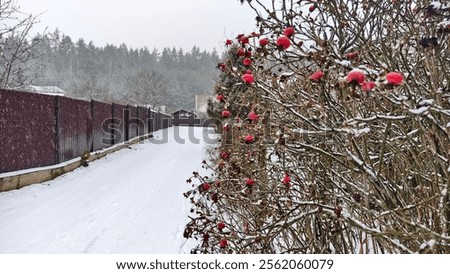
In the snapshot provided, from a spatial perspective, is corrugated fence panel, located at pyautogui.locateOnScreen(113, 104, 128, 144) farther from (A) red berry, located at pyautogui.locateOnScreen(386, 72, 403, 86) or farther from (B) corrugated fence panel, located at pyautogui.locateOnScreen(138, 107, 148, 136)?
(A) red berry, located at pyautogui.locateOnScreen(386, 72, 403, 86)

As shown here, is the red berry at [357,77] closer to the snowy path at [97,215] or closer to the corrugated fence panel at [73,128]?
the snowy path at [97,215]

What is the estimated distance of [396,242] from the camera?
191 centimetres

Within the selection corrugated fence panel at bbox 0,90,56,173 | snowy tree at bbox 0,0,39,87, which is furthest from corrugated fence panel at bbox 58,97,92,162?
snowy tree at bbox 0,0,39,87

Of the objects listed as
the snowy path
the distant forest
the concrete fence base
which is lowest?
the snowy path

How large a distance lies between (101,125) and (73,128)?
11.7 ft

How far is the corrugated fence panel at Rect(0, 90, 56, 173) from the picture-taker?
736 cm

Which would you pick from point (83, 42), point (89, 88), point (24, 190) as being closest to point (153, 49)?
point (83, 42)

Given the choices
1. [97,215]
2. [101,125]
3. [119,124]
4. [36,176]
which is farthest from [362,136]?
[119,124]

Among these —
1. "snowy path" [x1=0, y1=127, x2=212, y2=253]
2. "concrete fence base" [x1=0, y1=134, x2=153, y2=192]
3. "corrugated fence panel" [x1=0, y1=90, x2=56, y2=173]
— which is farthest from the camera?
"corrugated fence panel" [x1=0, y1=90, x2=56, y2=173]

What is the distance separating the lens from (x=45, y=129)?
29.6ft

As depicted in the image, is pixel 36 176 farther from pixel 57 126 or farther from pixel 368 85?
pixel 368 85

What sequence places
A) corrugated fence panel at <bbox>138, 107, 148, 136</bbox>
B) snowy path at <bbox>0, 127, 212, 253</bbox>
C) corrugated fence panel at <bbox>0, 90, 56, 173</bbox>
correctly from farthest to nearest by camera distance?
corrugated fence panel at <bbox>138, 107, 148, 136</bbox>, corrugated fence panel at <bbox>0, 90, 56, 173</bbox>, snowy path at <bbox>0, 127, 212, 253</bbox>

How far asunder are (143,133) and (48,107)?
15.6 meters
